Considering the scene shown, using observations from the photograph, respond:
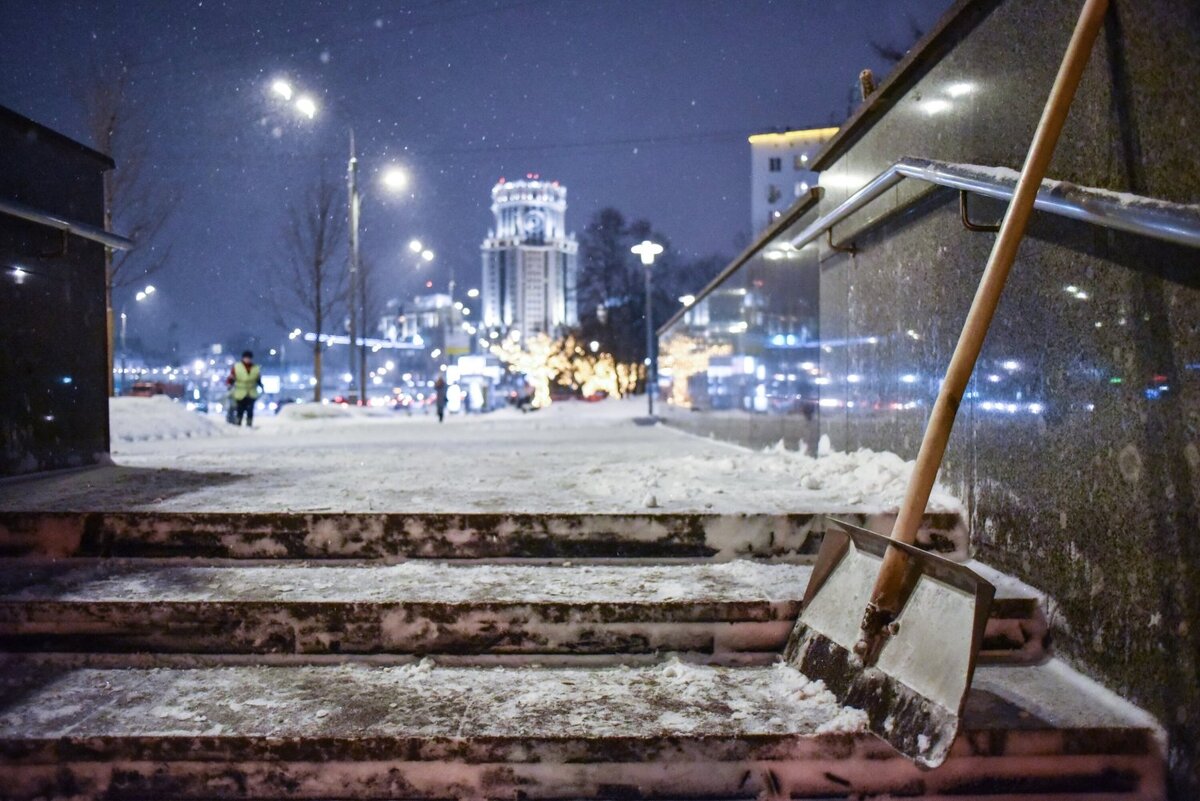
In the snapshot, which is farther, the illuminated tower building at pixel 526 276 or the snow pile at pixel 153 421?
the illuminated tower building at pixel 526 276

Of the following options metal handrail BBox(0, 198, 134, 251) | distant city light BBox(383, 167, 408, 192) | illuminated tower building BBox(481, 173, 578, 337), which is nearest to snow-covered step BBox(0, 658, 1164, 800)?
metal handrail BBox(0, 198, 134, 251)

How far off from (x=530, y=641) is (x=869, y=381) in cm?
332

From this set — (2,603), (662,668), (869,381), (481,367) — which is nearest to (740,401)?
(869,381)

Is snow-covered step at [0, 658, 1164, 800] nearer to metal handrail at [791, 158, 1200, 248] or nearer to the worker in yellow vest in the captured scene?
Answer: metal handrail at [791, 158, 1200, 248]

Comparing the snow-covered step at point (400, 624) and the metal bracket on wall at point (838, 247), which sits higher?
the metal bracket on wall at point (838, 247)

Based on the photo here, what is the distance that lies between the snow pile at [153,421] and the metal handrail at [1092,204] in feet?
42.1

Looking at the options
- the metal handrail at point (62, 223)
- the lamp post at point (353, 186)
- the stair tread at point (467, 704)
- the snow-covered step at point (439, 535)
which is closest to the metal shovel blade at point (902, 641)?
the stair tread at point (467, 704)

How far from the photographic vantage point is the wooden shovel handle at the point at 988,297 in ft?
8.90

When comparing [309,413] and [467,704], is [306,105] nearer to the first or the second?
[309,413]

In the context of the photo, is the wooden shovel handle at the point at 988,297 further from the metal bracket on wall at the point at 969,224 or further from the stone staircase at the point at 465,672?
the metal bracket on wall at the point at 969,224

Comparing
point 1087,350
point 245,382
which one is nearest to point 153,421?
point 245,382

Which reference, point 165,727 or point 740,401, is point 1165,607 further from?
point 740,401

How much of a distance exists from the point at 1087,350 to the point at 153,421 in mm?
14707

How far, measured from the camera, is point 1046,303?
125 inches
